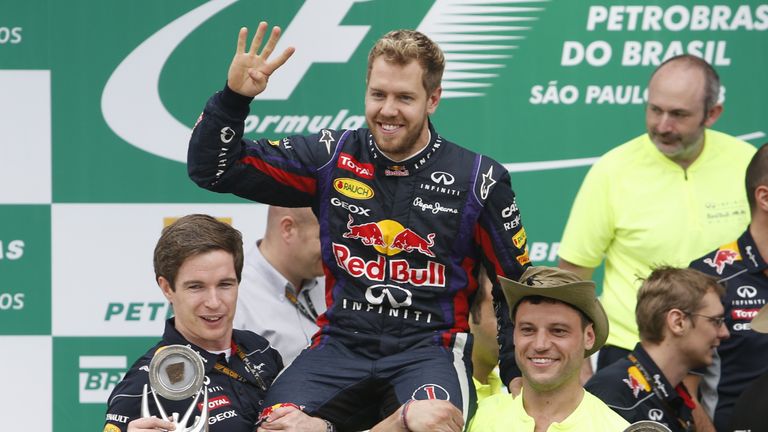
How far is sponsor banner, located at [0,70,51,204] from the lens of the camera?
5715 millimetres

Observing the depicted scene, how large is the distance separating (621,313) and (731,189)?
0.68 m

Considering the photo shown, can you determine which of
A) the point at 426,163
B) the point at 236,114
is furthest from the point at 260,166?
the point at 426,163

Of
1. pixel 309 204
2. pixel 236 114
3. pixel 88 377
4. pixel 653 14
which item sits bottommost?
pixel 88 377

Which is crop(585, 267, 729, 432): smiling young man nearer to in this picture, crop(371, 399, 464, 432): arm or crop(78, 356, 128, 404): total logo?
crop(371, 399, 464, 432): arm

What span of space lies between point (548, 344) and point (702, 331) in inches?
45.9

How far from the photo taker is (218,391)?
3686mm

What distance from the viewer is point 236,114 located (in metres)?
3.68

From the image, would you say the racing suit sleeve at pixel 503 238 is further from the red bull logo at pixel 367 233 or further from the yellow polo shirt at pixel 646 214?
the yellow polo shirt at pixel 646 214

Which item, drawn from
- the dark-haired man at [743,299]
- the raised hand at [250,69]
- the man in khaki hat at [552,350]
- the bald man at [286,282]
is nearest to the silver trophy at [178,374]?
the raised hand at [250,69]

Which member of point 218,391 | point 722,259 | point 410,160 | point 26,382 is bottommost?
point 26,382

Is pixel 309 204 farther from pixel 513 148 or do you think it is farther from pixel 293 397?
pixel 513 148

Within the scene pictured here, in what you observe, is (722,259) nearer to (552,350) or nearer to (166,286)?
(552,350)

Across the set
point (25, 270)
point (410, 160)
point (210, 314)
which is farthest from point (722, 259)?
point (25, 270)

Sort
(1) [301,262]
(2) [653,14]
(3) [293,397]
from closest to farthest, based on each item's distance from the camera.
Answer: (3) [293,397] → (1) [301,262] → (2) [653,14]
